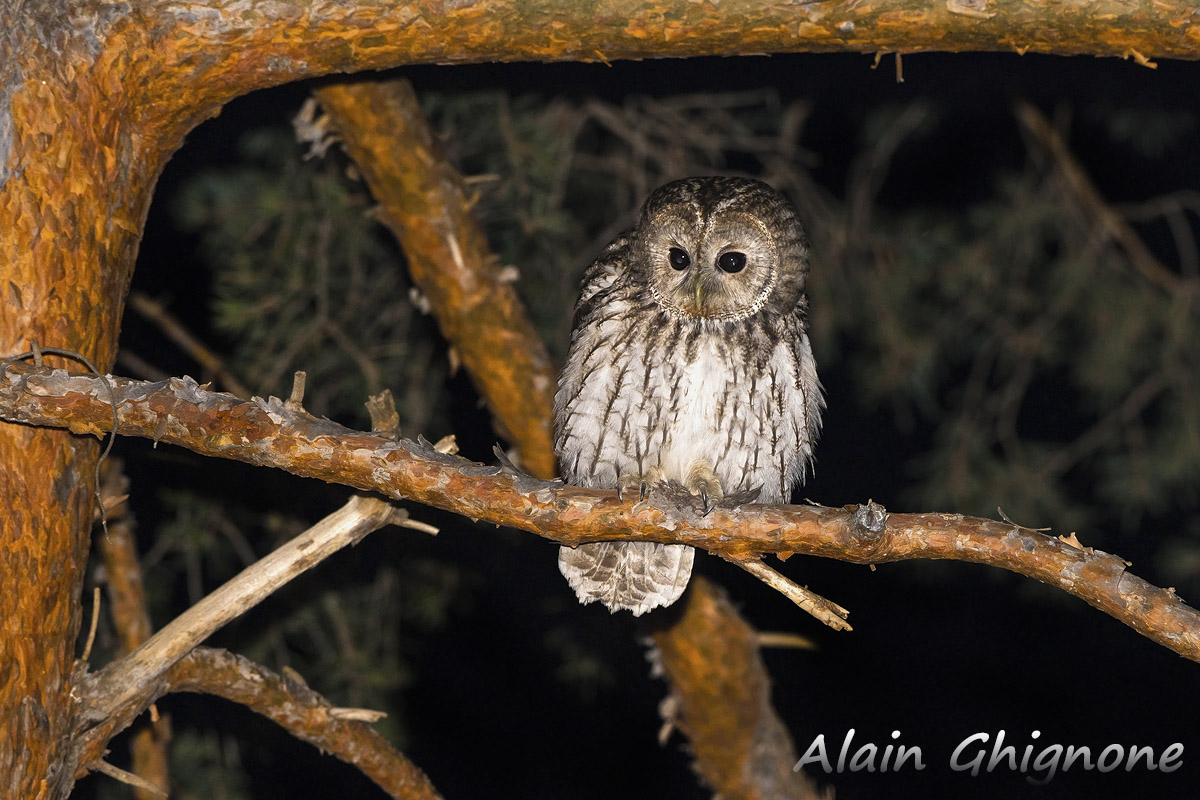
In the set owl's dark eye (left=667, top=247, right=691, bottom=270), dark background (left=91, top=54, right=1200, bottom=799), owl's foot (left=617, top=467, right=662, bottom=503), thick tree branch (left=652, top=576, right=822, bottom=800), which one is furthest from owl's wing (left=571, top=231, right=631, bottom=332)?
dark background (left=91, top=54, right=1200, bottom=799)

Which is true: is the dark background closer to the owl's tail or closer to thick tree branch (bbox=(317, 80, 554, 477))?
thick tree branch (bbox=(317, 80, 554, 477))

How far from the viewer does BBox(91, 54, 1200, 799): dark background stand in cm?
347

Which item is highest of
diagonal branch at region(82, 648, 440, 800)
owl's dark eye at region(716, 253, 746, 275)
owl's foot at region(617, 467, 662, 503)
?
owl's dark eye at region(716, 253, 746, 275)

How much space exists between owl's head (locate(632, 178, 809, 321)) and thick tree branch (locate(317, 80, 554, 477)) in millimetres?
491

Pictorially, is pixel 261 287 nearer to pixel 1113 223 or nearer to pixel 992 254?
pixel 992 254

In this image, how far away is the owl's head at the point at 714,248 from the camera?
1.97 meters

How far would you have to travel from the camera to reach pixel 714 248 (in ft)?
6.49

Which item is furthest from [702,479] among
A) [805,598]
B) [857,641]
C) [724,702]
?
[857,641]

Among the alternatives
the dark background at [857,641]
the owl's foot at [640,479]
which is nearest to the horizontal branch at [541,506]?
the owl's foot at [640,479]

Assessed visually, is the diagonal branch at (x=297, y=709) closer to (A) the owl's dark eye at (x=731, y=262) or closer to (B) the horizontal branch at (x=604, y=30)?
(B) the horizontal branch at (x=604, y=30)

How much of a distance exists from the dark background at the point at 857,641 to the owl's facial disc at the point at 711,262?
147 centimetres

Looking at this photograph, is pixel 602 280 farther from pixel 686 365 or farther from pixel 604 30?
pixel 604 30

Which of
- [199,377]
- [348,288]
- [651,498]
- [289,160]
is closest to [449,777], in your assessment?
[199,377]

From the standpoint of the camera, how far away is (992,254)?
128 inches
